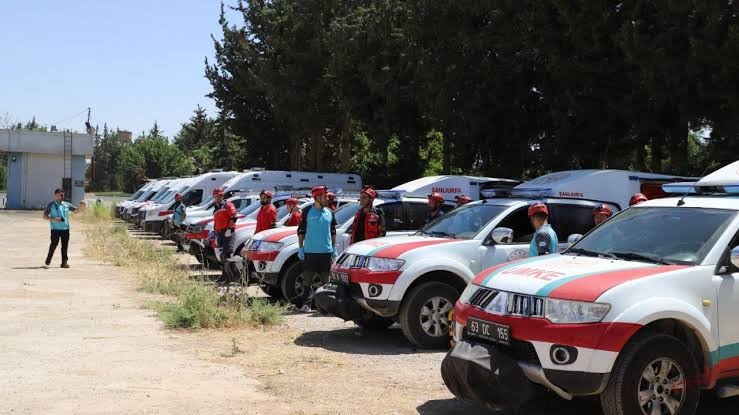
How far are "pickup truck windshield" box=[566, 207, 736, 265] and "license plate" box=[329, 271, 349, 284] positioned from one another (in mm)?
3032

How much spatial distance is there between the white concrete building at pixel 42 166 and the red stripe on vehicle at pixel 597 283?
159 feet

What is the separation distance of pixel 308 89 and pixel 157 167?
53989 millimetres

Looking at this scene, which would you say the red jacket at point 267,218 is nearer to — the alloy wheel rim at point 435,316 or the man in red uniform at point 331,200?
the man in red uniform at point 331,200

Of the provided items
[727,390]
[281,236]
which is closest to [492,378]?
[727,390]

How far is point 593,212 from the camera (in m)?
9.52

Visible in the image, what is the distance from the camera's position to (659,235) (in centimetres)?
623

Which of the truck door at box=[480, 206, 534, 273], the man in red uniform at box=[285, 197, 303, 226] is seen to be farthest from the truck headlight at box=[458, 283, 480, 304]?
the man in red uniform at box=[285, 197, 303, 226]

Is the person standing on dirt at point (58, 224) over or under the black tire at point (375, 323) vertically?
over

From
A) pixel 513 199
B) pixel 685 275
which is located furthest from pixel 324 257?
pixel 685 275

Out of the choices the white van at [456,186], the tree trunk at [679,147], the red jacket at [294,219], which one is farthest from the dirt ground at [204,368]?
the tree trunk at [679,147]

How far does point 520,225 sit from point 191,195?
59.7ft

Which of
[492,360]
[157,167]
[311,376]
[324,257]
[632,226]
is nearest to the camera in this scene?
[492,360]

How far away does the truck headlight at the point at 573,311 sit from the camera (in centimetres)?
530

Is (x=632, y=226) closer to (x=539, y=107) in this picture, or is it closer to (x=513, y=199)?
(x=513, y=199)
